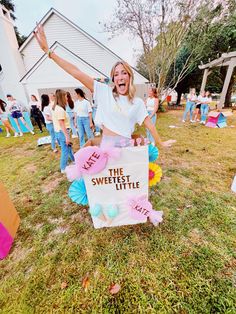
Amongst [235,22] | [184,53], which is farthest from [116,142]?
[184,53]

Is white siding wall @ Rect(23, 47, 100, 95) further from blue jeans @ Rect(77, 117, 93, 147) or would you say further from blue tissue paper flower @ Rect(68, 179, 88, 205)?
blue tissue paper flower @ Rect(68, 179, 88, 205)

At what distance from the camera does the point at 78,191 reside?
168 cm

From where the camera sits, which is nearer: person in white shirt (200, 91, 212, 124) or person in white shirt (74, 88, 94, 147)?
person in white shirt (74, 88, 94, 147)

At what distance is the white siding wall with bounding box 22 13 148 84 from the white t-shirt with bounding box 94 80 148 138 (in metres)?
12.1

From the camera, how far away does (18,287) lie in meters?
1.52

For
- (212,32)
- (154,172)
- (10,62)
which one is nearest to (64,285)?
(154,172)

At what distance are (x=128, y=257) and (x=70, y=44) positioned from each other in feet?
47.1

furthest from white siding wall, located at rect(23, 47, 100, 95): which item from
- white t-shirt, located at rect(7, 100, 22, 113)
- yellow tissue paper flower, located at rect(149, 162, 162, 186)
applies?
yellow tissue paper flower, located at rect(149, 162, 162, 186)

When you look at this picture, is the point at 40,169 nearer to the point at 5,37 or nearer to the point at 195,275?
the point at 195,275

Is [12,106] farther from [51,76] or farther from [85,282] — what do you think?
[85,282]

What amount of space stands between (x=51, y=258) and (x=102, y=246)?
0.59 meters

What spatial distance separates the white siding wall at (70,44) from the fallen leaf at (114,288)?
1327cm

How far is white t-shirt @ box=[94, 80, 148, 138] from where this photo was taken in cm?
153

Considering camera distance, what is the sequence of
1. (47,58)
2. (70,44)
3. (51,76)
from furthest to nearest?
(70,44), (51,76), (47,58)
